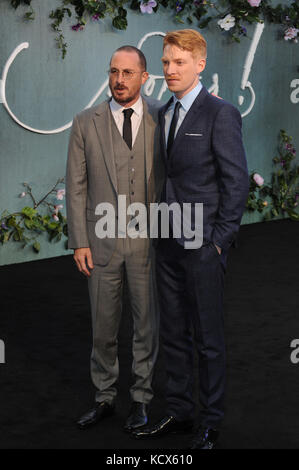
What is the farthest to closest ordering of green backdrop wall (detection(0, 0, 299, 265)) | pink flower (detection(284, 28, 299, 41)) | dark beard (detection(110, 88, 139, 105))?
pink flower (detection(284, 28, 299, 41)) < green backdrop wall (detection(0, 0, 299, 265)) < dark beard (detection(110, 88, 139, 105))

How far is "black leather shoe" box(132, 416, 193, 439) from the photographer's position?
3012 mm

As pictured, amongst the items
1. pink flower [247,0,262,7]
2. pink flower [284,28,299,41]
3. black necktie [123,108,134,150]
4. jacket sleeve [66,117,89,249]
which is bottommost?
jacket sleeve [66,117,89,249]

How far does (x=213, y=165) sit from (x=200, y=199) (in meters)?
0.13

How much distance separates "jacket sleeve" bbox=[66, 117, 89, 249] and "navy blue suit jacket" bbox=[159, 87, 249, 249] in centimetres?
40

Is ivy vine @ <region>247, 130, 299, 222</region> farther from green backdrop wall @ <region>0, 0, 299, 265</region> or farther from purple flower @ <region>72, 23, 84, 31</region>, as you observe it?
purple flower @ <region>72, 23, 84, 31</region>

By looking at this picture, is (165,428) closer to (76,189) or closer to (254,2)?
(76,189)

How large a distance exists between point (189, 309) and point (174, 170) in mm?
535

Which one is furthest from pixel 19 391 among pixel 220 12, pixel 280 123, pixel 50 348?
pixel 280 123

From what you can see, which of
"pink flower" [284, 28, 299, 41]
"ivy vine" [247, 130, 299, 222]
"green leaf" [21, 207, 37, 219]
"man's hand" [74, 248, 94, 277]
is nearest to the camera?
"man's hand" [74, 248, 94, 277]

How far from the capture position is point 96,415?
3.16 meters

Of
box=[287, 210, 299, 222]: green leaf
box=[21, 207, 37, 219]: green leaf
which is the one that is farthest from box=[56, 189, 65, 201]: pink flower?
box=[287, 210, 299, 222]: green leaf

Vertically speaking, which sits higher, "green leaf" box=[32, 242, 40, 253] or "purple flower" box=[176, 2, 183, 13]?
"purple flower" box=[176, 2, 183, 13]

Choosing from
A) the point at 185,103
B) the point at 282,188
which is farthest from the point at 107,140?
the point at 282,188

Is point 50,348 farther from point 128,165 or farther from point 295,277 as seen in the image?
point 295,277
